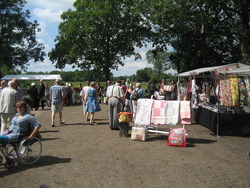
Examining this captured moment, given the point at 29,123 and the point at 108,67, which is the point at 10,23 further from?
the point at 29,123

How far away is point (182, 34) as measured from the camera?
2744cm

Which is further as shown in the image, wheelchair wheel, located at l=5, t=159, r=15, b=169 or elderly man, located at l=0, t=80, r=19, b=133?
elderly man, located at l=0, t=80, r=19, b=133

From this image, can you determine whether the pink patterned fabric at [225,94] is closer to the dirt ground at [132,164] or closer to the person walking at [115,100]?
the dirt ground at [132,164]

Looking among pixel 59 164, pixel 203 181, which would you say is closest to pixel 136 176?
pixel 203 181

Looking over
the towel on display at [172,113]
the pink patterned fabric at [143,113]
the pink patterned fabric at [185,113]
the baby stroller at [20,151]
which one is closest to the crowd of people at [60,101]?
the baby stroller at [20,151]

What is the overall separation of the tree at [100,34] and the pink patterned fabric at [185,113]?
26.9m

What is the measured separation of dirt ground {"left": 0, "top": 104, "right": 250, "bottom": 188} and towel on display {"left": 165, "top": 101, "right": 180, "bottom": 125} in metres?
0.67

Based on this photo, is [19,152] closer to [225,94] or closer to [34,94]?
[225,94]

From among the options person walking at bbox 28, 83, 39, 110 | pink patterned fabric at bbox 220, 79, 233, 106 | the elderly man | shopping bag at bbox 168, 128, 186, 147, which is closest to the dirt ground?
shopping bag at bbox 168, 128, 186, 147

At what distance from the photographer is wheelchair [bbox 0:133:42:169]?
5.38 m

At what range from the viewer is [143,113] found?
856 cm

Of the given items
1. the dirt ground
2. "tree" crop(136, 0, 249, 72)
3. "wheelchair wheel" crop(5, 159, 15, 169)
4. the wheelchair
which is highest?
"tree" crop(136, 0, 249, 72)

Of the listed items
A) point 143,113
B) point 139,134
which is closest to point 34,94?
point 143,113

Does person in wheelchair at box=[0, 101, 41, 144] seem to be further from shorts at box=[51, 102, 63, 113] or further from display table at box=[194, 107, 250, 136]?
display table at box=[194, 107, 250, 136]
